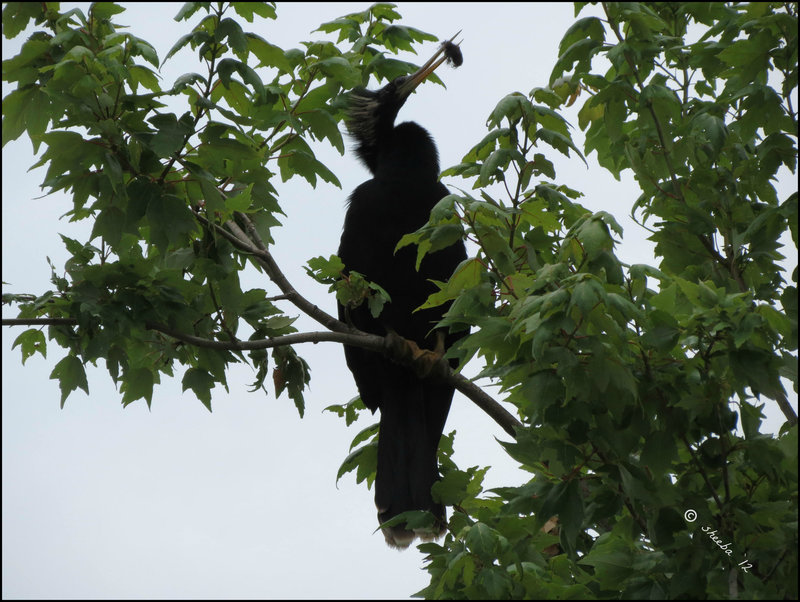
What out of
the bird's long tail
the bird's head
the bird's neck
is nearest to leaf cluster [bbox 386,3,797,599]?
the bird's long tail

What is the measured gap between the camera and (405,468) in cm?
405

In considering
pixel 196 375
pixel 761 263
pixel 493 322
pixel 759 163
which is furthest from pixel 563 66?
pixel 196 375

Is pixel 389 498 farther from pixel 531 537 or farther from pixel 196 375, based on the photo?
pixel 531 537

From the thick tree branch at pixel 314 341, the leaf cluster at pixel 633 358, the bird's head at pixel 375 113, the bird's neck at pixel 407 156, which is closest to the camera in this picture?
the leaf cluster at pixel 633 358

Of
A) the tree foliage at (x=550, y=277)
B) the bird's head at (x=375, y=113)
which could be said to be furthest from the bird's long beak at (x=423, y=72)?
the tree foliage at (x=550, y=277)

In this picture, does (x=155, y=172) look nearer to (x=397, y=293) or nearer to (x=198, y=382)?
(x=198, y=382)

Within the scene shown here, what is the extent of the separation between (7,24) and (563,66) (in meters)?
1.77

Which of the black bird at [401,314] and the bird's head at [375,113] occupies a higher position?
the bird's head at [375,113]

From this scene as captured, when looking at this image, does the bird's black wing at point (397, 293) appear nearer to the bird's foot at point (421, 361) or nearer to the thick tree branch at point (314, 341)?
the bird's foot at point (421, 361)

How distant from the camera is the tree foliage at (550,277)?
2.24 m

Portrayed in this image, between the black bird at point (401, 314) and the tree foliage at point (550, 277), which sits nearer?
the tree foliage at point (550, 277)

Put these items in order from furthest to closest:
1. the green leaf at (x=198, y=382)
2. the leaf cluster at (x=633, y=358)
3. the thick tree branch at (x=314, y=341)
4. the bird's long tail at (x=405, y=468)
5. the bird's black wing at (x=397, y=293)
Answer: the bird's black wing at (x=397, y=293)
the bird's long tail at (x=405, y=468)
the green leaf at (x=198, y=382)
the thick tree branch at (x=314, y=341)
the leaf cluster at (x=633, y=358)

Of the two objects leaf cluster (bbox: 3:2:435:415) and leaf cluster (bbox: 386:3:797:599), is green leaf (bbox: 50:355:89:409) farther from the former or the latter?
leaf cluster (bbox: 386:3:797:599)

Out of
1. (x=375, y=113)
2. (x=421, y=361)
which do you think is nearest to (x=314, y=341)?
(x=421, y=361)
